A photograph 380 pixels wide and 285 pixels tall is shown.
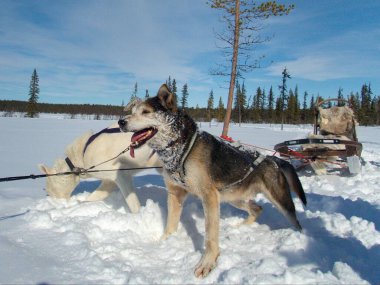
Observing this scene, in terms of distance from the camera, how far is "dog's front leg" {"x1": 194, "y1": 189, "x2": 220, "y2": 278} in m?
3.30

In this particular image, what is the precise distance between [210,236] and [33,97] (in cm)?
6987

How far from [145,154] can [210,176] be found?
1.84 m

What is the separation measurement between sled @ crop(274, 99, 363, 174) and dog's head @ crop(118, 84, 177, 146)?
530 centimetres

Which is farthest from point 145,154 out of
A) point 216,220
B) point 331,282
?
point 331,282

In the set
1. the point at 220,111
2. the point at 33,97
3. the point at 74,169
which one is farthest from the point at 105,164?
the point at 220,111

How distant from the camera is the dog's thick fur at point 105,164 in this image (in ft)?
17.0

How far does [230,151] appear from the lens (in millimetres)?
4195

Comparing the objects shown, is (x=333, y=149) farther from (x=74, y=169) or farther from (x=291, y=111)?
(x=291, y=111)

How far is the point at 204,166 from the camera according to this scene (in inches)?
152

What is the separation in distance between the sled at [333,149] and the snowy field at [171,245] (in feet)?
8.22

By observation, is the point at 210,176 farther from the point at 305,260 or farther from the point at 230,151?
the point at 305,260

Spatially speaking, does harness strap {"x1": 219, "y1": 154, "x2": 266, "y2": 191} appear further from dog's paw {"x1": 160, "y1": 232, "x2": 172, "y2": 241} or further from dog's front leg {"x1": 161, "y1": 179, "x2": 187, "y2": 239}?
dog's paw {"x1": 160, "y1": 232, "x2": 172, "y2": 241}

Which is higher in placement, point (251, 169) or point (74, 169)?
point (251, 169)

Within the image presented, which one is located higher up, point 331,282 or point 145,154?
point 145,154
